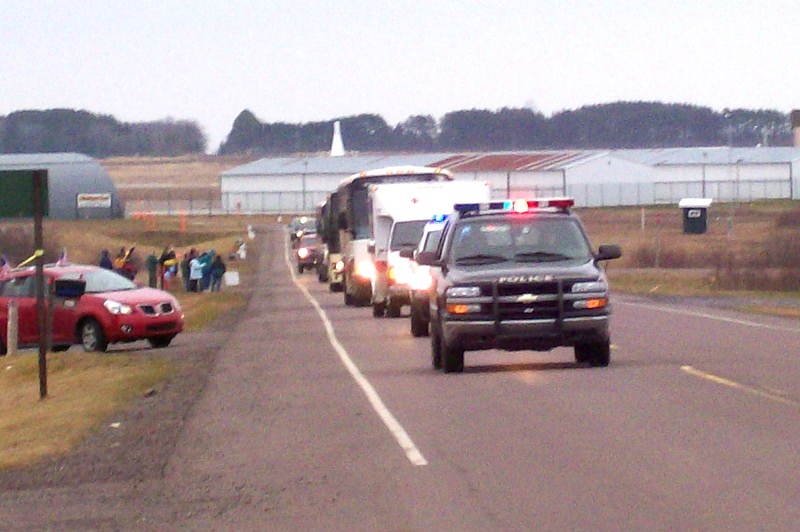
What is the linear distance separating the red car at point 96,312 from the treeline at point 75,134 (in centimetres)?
11604

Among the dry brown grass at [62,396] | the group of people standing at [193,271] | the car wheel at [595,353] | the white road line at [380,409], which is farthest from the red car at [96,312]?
the group of people standing at [193,271]

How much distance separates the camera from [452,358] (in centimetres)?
1883

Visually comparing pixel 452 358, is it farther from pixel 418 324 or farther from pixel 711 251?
pixel 711 251

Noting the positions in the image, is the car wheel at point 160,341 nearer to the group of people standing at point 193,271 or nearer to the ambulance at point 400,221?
the ambulance at point 400,221

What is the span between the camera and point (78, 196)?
114375 millimetres

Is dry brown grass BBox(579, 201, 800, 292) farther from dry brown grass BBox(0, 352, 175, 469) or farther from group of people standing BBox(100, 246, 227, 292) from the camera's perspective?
dry brown grass BBox(0, 352, 175, 469)

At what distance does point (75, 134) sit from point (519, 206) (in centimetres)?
14540

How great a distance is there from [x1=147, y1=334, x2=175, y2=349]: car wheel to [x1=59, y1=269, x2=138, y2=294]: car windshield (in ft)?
3.63

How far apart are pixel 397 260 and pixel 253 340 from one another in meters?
4.76

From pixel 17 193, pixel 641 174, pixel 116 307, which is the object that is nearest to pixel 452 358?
pixel 17 193

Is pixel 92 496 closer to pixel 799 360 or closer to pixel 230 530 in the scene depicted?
pixel 230 530

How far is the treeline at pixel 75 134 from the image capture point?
142250mm

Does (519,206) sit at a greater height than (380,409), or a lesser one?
greater

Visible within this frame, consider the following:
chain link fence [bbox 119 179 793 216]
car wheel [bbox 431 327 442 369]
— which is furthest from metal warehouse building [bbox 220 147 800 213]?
car wheel [bbox 431 327 442 369]
